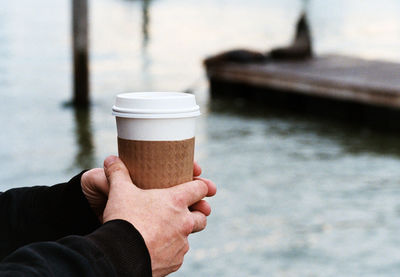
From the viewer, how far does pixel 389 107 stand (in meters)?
9.18

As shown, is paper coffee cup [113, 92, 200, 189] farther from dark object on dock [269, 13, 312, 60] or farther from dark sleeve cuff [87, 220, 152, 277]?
dark object on dock [269, 13, 312, 60]

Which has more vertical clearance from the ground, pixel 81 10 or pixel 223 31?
pixel 81 10

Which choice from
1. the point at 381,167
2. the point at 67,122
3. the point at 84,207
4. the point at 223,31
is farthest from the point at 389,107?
the point at 223,31

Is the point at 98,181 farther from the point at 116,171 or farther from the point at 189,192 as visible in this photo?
the point at 189,192

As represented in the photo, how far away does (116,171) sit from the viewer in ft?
4.85

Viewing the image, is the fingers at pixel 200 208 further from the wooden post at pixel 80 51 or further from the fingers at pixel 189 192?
the wooden post at pixel 80 51

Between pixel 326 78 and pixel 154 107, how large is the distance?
28.1ft

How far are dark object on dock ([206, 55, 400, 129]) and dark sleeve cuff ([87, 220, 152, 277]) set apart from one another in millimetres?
→ 7764

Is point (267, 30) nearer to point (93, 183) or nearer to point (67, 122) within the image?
point (67, 122)

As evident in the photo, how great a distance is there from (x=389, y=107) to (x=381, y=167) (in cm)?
221

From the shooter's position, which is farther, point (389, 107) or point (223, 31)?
point (223, 31)

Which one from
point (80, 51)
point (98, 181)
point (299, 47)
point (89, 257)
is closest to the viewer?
point (89, 257)

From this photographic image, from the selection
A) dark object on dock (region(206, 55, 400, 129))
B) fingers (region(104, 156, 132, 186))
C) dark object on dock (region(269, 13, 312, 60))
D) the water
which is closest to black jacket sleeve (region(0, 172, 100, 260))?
fingers (region(104, 156, 132, 186))

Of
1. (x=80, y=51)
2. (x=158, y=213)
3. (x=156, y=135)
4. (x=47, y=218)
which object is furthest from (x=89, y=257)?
(x=80, y=51)
